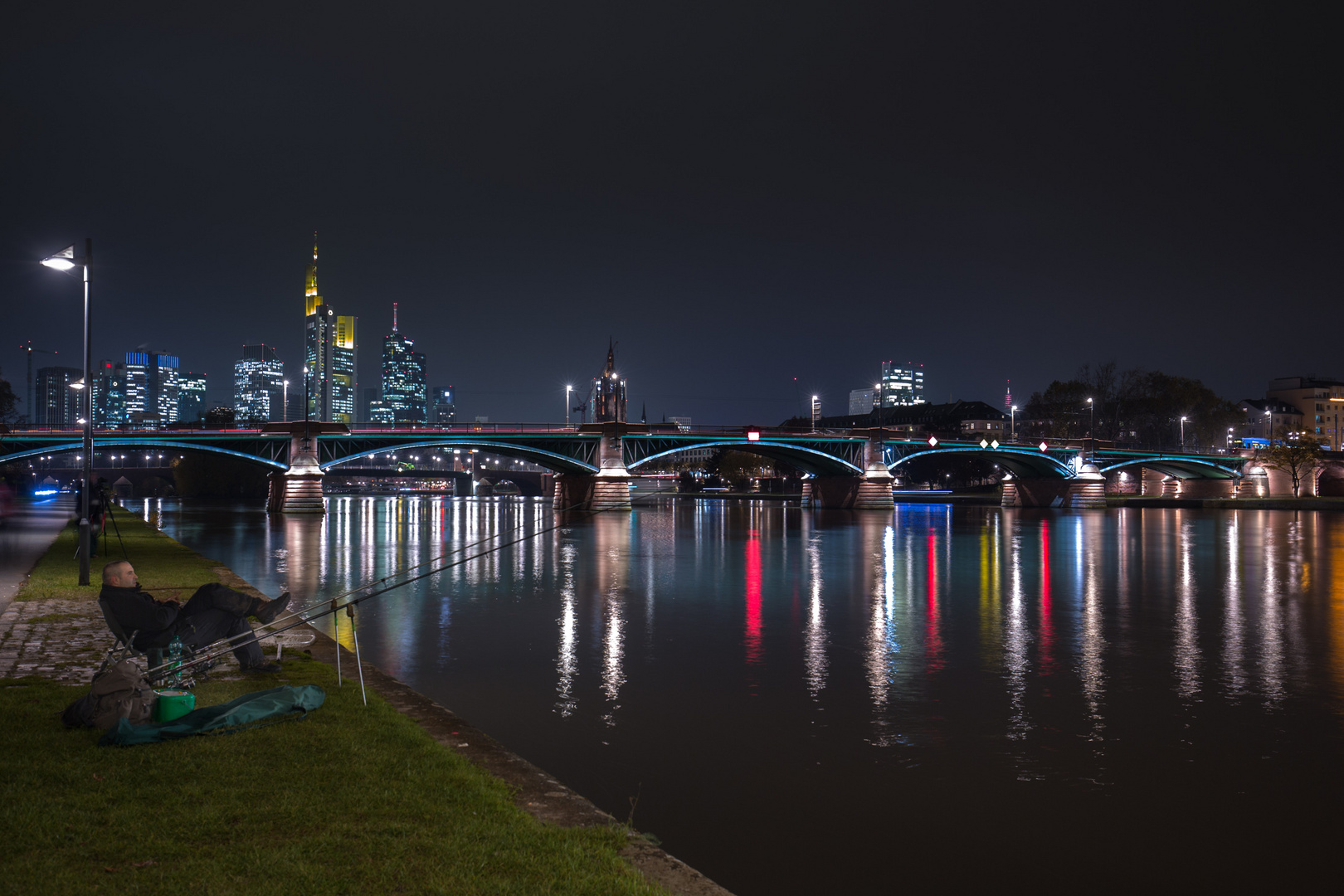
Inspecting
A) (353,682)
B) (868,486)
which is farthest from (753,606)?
(868,486)

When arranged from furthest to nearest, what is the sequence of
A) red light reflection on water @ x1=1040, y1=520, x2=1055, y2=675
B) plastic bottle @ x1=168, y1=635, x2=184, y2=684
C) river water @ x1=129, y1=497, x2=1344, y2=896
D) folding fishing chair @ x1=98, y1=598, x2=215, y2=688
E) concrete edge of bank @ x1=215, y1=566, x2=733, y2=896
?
red light reflection on water @ x1=1040, y1=520, x2=1055, y2=675
folding fishing chair @ x1=98, y1=598, x2=215, y2=688
plastic bottle @ x1=168, y1=635, x2=184, y2=684
river water @ x1=129, y1=497, x2=1344, y2=896
concrete edge of bank @ x1=215, y1=566, x2=733, y2=896

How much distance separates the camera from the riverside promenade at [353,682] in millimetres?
6184

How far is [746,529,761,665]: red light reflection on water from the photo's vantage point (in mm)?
17044

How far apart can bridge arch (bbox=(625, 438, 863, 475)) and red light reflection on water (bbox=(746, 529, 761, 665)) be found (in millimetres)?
41991

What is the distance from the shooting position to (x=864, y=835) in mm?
8195

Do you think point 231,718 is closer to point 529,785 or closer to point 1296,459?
point 529,785

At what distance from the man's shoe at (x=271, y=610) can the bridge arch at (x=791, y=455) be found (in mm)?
71875

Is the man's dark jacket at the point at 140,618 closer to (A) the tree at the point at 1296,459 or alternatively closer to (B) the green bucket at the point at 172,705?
(B) the green bucket at the point at 172,705

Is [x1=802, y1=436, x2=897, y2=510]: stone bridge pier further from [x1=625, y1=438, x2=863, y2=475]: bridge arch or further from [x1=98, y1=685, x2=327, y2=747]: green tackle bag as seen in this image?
[x1=98, y1=685, x2=327, y2=747]: green tackle bag

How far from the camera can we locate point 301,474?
254 ft

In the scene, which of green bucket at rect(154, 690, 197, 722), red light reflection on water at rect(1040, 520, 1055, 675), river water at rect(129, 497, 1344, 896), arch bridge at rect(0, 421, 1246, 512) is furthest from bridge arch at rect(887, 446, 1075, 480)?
green bucket at rect(154, 690, 197, 722)

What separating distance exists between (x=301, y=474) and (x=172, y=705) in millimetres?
73287

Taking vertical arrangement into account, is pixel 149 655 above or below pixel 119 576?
below

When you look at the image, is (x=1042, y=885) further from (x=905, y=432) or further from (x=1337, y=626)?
(x=905, y=432)
